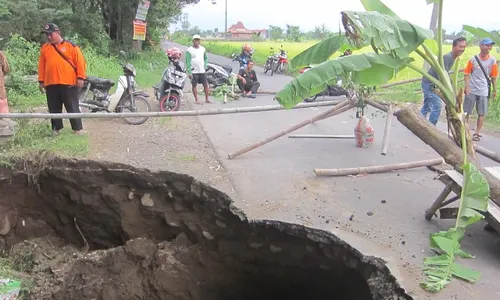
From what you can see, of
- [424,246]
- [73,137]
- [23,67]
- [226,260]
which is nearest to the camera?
[424,246]

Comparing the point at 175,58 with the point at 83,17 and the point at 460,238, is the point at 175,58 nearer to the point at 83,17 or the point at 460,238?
the point at 460,238

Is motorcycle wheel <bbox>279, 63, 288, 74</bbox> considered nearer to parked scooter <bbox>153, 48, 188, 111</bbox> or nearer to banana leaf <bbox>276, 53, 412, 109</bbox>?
parked scooter <bbox>153, 48, 188, 111</bbox>

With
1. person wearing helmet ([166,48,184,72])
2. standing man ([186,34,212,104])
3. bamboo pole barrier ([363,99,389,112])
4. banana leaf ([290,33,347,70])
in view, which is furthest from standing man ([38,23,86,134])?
bamboo pole barrier ([363,99,389,112])

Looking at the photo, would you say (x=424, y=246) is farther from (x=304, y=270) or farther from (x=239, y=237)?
(x=239, y=237)

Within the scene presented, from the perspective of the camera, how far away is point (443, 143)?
4953mm

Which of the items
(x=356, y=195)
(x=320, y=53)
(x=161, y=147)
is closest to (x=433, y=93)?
(x=356, y=195)

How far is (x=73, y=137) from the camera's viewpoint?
6.88 meters

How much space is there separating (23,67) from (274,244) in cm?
964

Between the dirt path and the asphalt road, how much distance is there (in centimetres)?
23

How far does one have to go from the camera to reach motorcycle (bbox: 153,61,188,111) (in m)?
9.74

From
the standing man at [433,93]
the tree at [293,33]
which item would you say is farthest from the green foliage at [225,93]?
the tree at [293,33]

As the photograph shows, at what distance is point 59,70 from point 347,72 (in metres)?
4.32

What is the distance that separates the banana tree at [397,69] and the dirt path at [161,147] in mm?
1828

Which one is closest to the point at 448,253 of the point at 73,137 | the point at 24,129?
the point at 73,137
